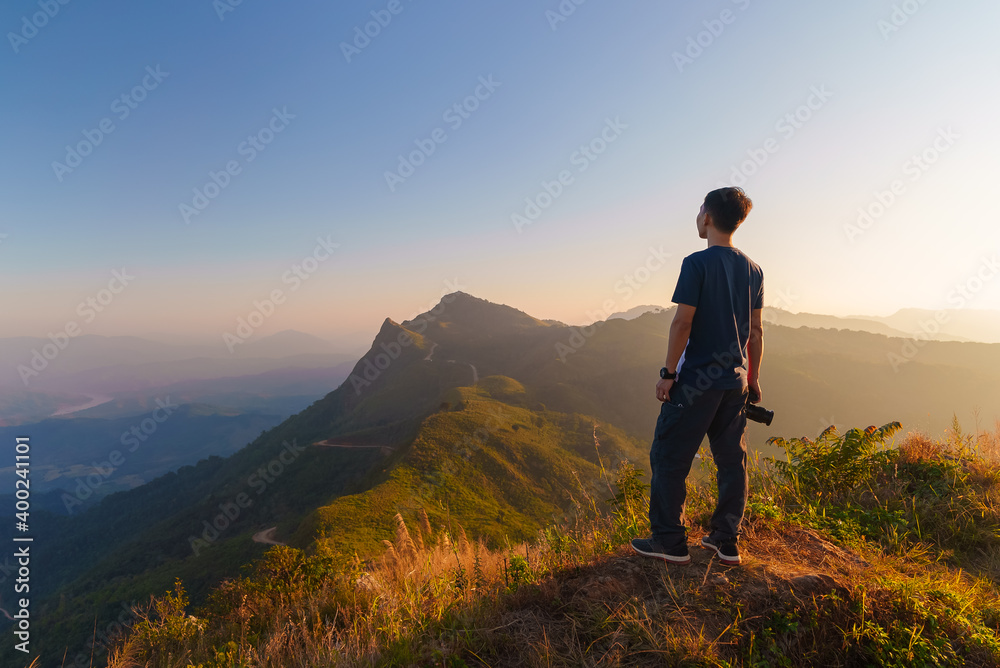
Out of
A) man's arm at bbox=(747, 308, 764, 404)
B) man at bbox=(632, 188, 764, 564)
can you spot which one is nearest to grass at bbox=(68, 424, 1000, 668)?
man at bbox=(632, 188, 764, 564)

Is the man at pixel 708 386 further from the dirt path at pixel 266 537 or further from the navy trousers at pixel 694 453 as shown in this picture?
the dirt path at pixel 266 537

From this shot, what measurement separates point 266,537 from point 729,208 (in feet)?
183

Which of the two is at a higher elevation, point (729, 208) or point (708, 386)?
point (729, 208)

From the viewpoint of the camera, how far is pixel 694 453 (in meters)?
3.52

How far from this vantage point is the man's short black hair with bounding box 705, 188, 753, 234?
3.61m

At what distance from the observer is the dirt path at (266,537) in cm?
4409

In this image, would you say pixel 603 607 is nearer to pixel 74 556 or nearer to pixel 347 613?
pixel 347 613

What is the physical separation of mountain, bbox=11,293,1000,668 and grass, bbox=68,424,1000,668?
11502mm

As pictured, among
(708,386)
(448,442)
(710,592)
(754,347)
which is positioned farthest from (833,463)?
(448,442)

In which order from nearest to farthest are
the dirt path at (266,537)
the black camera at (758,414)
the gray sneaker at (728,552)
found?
the gray sneaker at (728,552), the black camera at (758,414), the dirt path at (266,537)

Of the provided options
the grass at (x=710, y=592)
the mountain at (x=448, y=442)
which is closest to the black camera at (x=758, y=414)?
the grass at (x=710, y=592)

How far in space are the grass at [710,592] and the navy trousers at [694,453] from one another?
0.32m

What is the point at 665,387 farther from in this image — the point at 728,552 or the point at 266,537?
the point at 266,537

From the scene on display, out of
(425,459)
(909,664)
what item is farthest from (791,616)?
(425,459)
